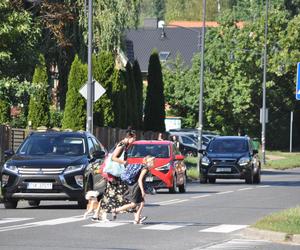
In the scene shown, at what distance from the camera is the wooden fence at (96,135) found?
117ft

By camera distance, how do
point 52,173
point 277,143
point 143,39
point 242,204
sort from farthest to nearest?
point 143,39
point 277,143
point 242,204
point 52,173

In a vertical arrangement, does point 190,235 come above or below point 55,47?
below

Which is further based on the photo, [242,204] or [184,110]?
[184,110]

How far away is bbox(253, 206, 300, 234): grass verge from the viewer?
17702mm

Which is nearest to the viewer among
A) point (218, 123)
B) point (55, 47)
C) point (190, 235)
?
point (190, 235)

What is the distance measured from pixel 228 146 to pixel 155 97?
15768 mm

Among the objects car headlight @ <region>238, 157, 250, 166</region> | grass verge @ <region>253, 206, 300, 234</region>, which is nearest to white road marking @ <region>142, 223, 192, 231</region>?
grass verge @ <region>253, 206, 300, 234</region>

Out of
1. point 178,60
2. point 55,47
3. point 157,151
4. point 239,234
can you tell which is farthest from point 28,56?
point 178,60

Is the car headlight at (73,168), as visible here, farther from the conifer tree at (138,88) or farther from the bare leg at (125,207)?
the conifer tree at (138,88)

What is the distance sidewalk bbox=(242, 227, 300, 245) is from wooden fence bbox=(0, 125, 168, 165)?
18286mm

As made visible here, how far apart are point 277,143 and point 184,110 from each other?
29.3 feet

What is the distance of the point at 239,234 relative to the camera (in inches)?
711

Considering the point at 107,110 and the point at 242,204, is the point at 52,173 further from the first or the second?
the point at 107,110

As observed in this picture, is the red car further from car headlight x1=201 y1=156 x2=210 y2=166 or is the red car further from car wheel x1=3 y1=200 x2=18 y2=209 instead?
car wheel x1=3 y1=200 x2=18 y2=209
